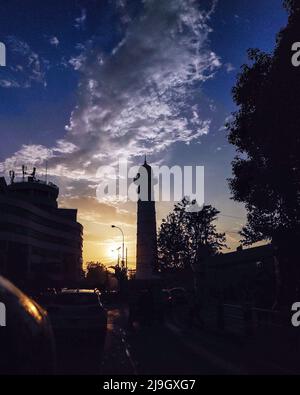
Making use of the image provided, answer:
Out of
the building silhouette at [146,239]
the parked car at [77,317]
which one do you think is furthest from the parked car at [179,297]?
the building silhouette at [146,239]

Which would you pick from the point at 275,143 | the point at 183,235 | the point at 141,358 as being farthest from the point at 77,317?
the point at 183,235

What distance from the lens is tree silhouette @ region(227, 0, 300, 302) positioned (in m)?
17.6

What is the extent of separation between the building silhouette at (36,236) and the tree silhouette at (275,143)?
4441 cm

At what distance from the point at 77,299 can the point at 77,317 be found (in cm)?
77

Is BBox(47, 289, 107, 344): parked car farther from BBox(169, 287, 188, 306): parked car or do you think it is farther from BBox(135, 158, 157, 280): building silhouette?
BBox(135, 158, 157, 280): building silhouette

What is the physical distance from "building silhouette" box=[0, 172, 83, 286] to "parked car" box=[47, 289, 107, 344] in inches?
1927

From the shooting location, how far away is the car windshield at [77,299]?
14.0m

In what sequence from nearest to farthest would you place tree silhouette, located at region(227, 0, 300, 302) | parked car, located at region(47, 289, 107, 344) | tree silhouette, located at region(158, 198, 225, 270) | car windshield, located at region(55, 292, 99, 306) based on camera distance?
parked car, located at region(47, 289, 107, 344) < car windshield, located at region(55, 292, 99, 306) < tree silhouette, located at region(227, 0, 300, 302) < tree silhouette, located at region(158, 198, 225, 270)

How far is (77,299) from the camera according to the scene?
46.5 ft

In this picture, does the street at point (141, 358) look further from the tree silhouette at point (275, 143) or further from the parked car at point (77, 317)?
the tree silhouette at point (275, 143)

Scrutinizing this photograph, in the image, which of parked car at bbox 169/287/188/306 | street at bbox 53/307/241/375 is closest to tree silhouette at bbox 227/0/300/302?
street at bbox 53/307/241/375

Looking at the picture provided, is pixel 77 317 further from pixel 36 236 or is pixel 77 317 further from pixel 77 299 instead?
pixel 36 236
